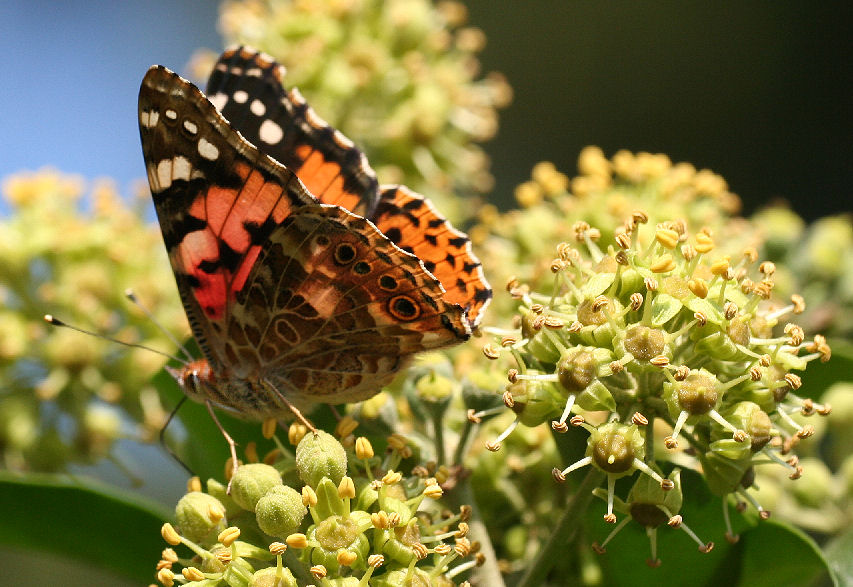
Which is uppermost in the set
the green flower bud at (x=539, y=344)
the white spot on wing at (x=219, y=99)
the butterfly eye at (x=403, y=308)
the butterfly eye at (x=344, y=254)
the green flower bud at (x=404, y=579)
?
the white spot on wing at (x=219, y=99)

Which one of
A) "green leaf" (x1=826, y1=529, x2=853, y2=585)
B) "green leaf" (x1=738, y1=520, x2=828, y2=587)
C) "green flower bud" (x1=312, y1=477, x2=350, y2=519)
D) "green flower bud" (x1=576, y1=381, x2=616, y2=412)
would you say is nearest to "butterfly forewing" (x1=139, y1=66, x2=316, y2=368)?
"green flower bud" (x1=312, y1=477, x2=350, y2=519)

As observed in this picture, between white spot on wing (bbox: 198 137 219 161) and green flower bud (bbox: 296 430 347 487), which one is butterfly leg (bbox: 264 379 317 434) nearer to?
green flower bud (bbox: 296 430 347 487)

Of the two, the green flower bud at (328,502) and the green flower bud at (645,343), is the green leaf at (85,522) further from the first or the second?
the green flower bud at (645,343)

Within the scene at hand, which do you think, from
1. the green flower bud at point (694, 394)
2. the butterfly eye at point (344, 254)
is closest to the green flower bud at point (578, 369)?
the green flower bud at point (694, 394)

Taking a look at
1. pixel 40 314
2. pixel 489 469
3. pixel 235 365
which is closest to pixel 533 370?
pixel 489 469

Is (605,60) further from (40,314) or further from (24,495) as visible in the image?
(24,495)

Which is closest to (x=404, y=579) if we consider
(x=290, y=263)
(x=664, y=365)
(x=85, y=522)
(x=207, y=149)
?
(x=664, y=365)
